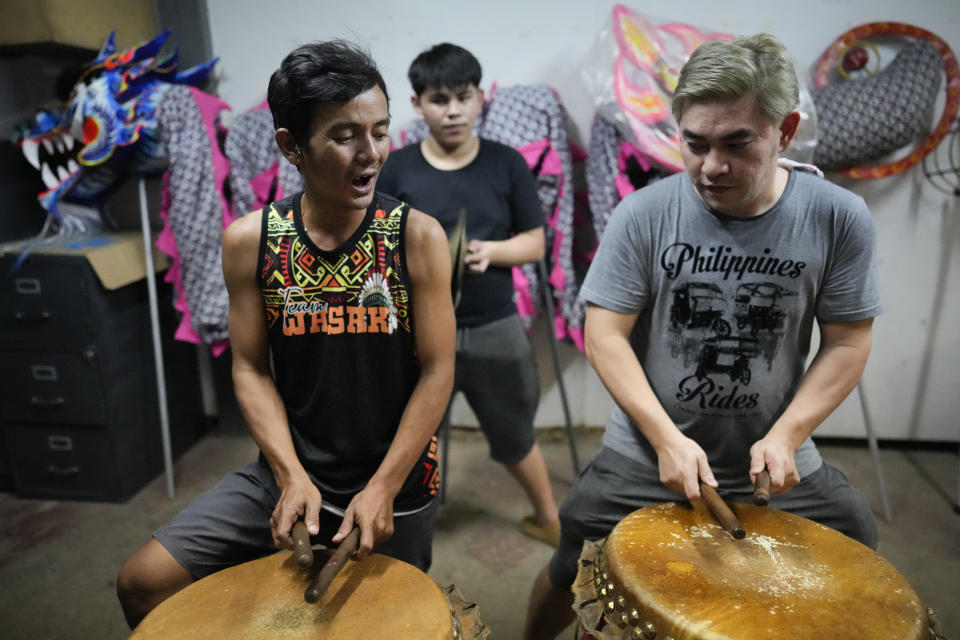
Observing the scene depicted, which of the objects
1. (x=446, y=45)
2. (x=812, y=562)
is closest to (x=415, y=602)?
(x=812, y=562)

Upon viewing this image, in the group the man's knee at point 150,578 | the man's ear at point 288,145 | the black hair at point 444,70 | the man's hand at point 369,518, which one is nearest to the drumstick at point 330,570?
the man's hand at point 369,518

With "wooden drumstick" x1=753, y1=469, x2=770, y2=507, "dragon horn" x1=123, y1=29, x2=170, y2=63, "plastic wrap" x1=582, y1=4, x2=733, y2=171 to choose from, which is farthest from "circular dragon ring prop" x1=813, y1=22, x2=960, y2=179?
"dragon horn" x1=123, y1=29, x2=170, y2=63

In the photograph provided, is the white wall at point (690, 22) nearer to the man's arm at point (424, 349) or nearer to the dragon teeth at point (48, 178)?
the dragon teeth at point (48, 178)

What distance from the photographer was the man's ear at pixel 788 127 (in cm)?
127

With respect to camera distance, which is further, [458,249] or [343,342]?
[458,249]

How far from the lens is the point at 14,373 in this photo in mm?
2639

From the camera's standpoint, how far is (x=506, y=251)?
2.10m

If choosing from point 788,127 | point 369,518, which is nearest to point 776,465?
point 788,127

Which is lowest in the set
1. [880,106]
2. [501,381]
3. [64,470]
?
[64,470]

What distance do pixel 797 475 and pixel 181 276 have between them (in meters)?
2.35

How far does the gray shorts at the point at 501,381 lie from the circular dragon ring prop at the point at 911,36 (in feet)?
4.91

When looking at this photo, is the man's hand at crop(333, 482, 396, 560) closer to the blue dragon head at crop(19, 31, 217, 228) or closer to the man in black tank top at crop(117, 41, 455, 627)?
the man in black tank top at crop(117, 41, 455, 627)

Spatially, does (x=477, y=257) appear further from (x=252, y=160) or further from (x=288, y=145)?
(x=252, y=160)

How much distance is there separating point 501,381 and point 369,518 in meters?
1.05
